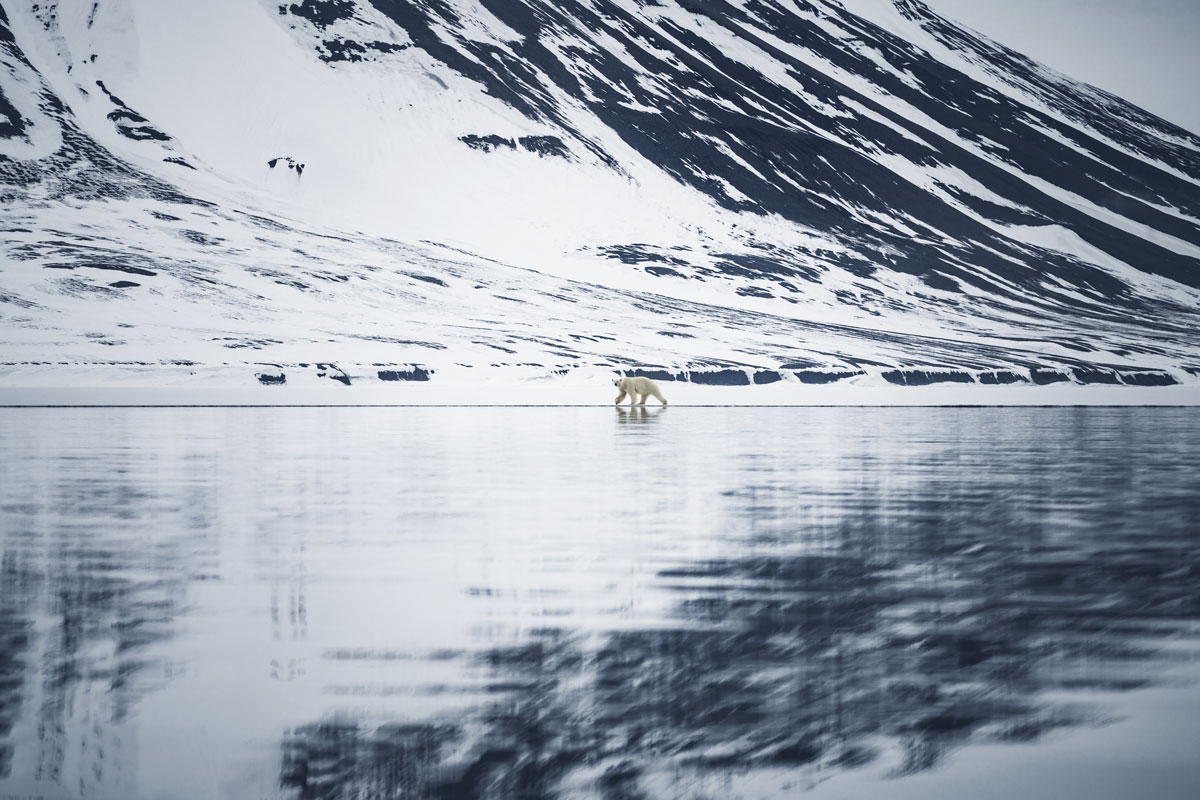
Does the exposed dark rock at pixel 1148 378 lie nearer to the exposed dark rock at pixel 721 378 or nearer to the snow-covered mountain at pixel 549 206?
the snow-covered mountain at pixel 549 206

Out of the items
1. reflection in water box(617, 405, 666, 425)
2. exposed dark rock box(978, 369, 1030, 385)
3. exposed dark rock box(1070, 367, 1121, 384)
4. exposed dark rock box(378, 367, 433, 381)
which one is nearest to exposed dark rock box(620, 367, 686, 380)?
exposed dark rock box(378, 367, 433, 381)

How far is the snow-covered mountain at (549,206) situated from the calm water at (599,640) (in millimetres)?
64953

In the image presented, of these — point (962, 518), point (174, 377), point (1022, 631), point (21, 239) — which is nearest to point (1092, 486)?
point (962, 518)

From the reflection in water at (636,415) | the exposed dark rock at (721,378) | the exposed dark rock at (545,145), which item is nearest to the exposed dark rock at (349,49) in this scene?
the exposed dark rock at (545,145)

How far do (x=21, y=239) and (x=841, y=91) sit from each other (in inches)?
4301

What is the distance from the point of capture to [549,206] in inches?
5709

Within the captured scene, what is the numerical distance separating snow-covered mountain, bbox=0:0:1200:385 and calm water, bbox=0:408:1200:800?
64953 mm

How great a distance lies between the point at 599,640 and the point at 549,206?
460 ft

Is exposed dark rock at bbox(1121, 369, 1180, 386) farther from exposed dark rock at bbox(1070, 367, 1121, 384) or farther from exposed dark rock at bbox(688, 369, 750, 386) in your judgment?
exposed dark rock at bbox(688, 369, 750, 386)

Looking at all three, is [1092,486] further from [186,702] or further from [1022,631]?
[186,702]

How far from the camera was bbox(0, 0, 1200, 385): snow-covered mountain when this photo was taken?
97.4m

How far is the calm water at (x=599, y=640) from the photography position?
4.52m

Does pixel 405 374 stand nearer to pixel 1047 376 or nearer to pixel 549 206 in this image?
pixel 1047 376

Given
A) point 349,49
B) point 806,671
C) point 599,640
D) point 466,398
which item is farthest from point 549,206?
point 806,671
